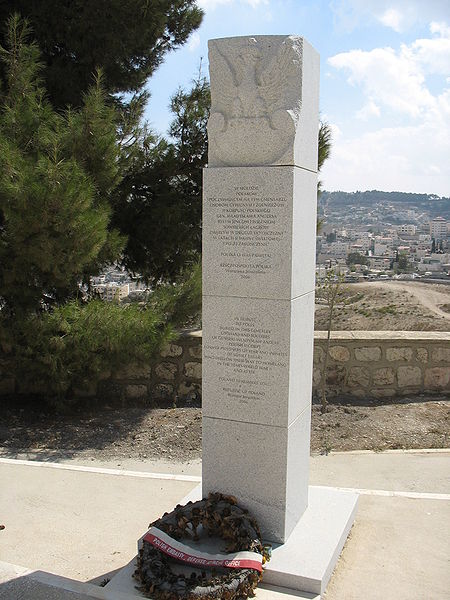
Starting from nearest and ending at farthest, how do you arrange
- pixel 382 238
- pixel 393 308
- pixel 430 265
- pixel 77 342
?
pixel 77 342 → pixel 393 308 → pixel 430 265 → pixel 382 238

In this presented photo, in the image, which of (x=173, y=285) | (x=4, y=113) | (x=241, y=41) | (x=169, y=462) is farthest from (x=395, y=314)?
(x=241, y=41)

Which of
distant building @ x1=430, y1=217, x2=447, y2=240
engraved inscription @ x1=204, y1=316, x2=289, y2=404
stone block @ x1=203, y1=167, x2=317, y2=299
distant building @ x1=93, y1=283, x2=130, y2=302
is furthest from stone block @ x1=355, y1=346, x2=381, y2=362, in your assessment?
distant building @ x1=430, y1=217, x2=447, y2=240

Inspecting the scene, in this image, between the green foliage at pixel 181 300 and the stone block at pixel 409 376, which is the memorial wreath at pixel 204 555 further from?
the stone block at pixel 409 376

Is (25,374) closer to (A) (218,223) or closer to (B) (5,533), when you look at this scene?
(B) (5,533)

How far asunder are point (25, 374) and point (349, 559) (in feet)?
12.9

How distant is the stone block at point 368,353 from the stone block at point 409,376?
301 mm

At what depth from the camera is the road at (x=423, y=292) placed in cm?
1505

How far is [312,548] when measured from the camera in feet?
11.6

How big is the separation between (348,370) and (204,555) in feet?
12.5

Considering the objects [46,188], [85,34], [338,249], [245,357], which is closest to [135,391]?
[46,188]

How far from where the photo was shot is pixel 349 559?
3609 mm

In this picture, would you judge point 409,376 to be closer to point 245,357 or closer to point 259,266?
point 245,357

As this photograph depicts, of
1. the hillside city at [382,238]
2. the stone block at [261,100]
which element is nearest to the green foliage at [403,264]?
the hillside city at [382,238]

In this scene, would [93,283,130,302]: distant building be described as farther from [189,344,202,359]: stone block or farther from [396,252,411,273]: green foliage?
[396,252,411,273]: green foliage
